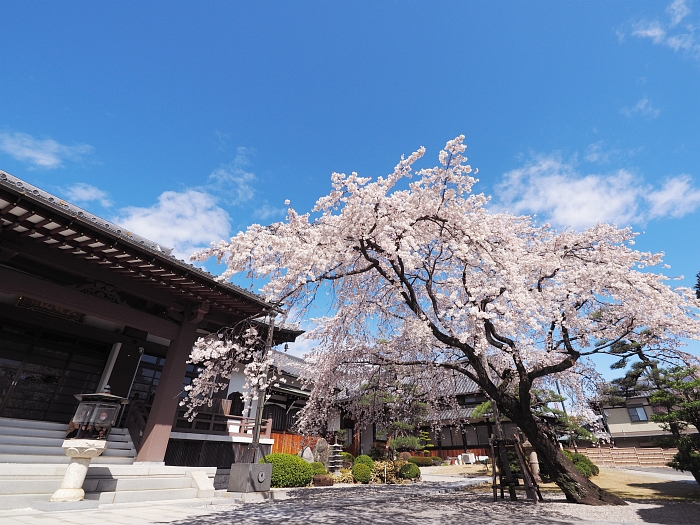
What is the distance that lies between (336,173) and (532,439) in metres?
7.93

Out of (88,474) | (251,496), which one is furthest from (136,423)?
(251,496)

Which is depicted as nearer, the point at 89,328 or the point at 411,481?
the point at 89,328

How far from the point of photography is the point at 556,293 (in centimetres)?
811

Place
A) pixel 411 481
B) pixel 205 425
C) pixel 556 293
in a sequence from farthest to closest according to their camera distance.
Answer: pixel 411 481 → pixel 205 425 → pixel 556 293

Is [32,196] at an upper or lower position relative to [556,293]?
upper

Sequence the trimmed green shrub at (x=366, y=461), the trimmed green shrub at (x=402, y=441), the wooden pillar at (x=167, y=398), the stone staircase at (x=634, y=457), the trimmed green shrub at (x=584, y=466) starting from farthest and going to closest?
1. the stone staircase at (x=634, y=457)
2. the trimmed green shrub at (x=402, y=441)
3. the trimmed green shrub at (x=366, y=461)
4. the trimmed green shrub at (x=584, y=466)
5. the wooden pillar at (x=167, y=398)

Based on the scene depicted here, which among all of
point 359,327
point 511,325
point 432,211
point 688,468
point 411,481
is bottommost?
point 411,481

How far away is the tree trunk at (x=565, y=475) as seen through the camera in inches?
317

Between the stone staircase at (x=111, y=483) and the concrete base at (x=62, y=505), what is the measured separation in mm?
146

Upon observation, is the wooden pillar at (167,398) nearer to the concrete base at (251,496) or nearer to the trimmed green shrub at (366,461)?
the concrete base at (251,496)

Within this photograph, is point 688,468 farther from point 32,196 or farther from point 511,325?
point 32,196

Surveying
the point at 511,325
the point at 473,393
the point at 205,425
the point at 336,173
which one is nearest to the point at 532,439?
the point at 511,325

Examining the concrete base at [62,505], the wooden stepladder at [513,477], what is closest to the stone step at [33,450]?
the concrete base at [62,505]

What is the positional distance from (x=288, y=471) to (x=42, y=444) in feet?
25.0
